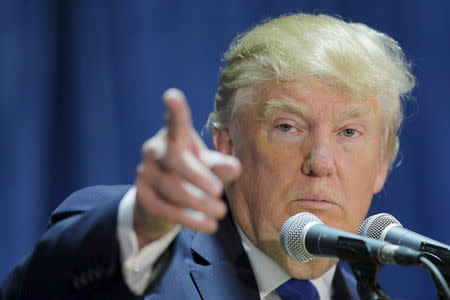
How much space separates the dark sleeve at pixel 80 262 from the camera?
4.56 ft

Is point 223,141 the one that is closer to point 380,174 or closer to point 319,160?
point 319,160

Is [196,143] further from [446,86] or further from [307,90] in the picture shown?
[446,86]

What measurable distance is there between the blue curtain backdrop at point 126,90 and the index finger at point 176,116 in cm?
171

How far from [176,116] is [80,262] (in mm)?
399

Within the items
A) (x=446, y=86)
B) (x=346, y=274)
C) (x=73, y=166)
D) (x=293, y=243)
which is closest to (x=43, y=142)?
(x=73, y=166)

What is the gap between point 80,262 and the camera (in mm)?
1407

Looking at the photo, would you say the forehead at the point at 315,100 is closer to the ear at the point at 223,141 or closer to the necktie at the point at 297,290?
the ear at the point at 223,141

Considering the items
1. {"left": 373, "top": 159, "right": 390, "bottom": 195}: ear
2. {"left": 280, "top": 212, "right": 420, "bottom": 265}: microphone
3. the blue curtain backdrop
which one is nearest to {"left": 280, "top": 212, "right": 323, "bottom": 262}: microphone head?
{"left": 280, "top": 212, "right": 420, "bottom": 265}: microphone

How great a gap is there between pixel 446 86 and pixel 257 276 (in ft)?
4.70

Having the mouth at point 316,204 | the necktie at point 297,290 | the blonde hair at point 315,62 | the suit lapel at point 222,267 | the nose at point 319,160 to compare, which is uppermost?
the blonde hair at point 315,62

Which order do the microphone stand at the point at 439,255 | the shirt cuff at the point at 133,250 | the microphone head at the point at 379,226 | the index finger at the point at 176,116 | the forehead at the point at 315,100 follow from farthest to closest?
1. the forehead at the point at 315,100
2. the microphone head at the point at 379,226
3. the microphone stand at the point at 439,255
4. the shirt cuff at the point at 133,250
5. the index finger at the point at 176,116

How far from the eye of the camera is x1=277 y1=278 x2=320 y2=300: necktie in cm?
218

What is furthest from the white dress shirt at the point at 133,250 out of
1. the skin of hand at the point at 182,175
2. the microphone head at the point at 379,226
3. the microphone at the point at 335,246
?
the microphone head at the point at 379,226

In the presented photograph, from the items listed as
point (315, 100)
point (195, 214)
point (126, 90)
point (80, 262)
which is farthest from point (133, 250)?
point (126, 90)
